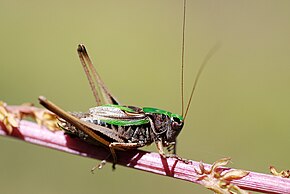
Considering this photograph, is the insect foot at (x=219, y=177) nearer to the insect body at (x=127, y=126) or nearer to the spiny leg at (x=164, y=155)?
the spiny leg at (x=164, y=155)

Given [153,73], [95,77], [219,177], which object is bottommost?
[219,177]

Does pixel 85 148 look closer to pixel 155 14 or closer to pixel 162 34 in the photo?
pixel 162 34

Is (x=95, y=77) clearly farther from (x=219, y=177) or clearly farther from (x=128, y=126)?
(x=219, y=177)

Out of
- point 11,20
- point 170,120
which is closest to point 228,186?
point 170,120

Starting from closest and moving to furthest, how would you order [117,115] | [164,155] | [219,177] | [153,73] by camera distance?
[219,177] < [164,155] < [117,115] < [153,73]

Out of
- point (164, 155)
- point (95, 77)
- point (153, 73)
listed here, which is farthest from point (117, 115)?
point (153, 73)

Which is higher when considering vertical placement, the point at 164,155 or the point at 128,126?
A: the point at 128,126

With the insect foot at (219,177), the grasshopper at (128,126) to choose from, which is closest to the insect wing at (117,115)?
the grasshopper at (128,126)
